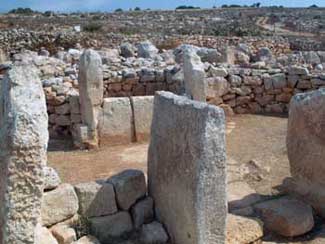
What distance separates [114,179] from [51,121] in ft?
15.1

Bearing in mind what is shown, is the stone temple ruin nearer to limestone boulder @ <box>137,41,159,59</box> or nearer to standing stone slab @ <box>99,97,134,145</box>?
standing stone slab @ <box>99,97,134,145</box>

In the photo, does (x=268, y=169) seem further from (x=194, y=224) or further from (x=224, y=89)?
(x=224, y=89)

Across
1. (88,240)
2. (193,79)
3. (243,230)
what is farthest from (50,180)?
(193,79)

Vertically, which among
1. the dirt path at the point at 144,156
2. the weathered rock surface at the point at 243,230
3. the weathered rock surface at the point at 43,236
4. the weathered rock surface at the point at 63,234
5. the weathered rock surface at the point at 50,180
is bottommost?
the dirt path at the point at 144,156

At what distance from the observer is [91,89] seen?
8.72 m

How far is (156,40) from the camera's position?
24.6 m

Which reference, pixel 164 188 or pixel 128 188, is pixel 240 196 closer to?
pixel 164 188

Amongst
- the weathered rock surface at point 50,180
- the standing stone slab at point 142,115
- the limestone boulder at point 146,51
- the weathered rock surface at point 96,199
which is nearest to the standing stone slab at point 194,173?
the weathered rock surface at point 96,199

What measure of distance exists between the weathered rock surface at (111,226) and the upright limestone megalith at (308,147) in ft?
7.28

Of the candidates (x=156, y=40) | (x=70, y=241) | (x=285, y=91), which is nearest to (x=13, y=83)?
(x=70, y=241)

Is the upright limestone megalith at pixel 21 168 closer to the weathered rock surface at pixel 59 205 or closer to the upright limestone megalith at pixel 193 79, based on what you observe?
the weathered rock surface at pixel 59 205

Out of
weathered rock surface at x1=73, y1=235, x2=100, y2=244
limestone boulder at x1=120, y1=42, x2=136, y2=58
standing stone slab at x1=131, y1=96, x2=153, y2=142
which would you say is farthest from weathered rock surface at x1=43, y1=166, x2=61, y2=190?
limestone boulder at x1=120, y1=42, x2=136, y2=58

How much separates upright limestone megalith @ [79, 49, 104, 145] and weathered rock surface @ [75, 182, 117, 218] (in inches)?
148

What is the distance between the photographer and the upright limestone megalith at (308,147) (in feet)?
19.0
